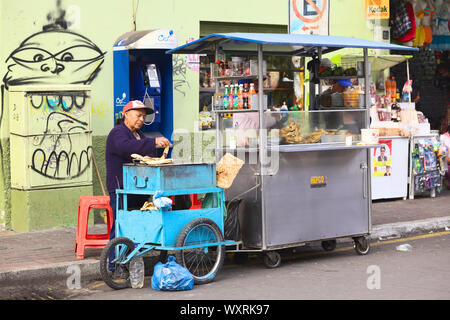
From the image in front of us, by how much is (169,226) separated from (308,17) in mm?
6460

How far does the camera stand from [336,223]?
860cm

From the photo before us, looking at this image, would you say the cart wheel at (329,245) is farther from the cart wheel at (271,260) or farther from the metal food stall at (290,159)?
the cart wheel at (271,260)

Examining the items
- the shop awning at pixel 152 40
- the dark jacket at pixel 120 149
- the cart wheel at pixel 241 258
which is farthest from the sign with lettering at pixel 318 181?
the shop awning at pixel 152 40

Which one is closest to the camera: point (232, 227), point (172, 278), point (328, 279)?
point (172, 278)

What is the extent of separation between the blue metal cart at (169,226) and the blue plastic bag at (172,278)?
0.18 m

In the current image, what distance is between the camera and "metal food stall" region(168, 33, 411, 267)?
805cm

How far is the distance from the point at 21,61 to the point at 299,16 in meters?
4.71

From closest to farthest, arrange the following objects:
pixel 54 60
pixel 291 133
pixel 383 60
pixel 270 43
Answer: pixel 270 43 < pixel 291 133 < pixel 54 60 < pixel 383 60

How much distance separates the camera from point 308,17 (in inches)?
499

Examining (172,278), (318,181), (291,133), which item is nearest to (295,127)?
(291,133)

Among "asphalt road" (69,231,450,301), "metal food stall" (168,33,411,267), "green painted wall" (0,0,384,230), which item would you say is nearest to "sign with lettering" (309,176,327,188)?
"metal food stall" (168,33,411,267)

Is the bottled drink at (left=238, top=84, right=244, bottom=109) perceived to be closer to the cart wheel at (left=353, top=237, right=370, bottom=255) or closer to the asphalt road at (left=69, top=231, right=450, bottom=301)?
the asphalt road at (left=69, top=231, right=450, bottom=301)

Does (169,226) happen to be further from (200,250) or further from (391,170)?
(391,170)

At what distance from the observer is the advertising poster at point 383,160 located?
12383 millimetres
